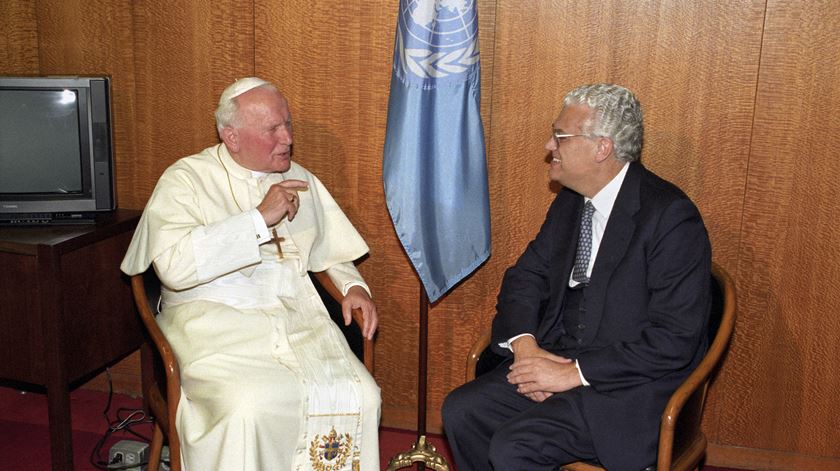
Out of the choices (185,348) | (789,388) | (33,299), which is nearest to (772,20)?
(789,388)

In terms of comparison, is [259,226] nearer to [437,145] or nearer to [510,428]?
[437,145]

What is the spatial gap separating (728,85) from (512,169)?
888 millimetres

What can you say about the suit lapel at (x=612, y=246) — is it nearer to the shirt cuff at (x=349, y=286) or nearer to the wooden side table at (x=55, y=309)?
the shirt cuff at (x=349, y=286)

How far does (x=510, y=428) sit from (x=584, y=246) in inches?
26.9

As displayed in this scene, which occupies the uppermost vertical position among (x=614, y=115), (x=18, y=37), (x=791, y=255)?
(x=18, y=37)

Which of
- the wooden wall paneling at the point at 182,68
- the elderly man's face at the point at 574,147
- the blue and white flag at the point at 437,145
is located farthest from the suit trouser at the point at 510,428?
the wooden wall paneling at the point at 182,68

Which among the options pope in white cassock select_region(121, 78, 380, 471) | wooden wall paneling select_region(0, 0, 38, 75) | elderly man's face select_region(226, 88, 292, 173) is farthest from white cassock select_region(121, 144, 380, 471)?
wooden wall paneling select_region(0, 0, 38, 75)

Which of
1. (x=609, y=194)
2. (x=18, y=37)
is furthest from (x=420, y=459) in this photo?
(x=18, y=37)

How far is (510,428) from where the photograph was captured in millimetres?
2756

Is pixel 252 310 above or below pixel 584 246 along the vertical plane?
below

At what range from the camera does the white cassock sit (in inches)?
112

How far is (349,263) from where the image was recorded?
349cm

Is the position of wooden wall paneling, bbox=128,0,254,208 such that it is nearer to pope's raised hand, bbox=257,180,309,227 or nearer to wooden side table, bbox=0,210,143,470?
wooden side table, bbox=0,210,143,470

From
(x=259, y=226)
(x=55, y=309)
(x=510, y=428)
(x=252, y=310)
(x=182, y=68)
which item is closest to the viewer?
(x=510, y=428)
